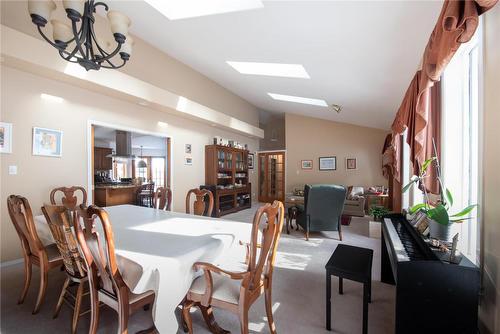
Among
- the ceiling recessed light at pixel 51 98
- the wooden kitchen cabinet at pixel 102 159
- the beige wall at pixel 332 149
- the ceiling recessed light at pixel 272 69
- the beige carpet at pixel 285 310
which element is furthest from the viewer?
the wooden kitchen cabinet at pixel 102 159

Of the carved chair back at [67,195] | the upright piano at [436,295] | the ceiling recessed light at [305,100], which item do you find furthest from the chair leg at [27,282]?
the ceiling recessed light at [305,100]

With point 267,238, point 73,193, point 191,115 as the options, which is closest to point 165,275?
point 267,238

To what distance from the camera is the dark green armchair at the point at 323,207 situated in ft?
12.3

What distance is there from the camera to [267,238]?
4.50ft

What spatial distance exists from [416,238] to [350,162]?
19.1 feet

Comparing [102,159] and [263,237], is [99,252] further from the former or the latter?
[102,159]

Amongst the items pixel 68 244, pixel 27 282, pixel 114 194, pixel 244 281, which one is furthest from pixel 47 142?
pixel 244 281

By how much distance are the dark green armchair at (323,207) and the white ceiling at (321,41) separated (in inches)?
68.4

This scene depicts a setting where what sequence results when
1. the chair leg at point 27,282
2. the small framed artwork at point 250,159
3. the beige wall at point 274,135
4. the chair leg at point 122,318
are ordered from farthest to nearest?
1. the beige wall at point 274,135
2. the small framed artwork at point 250,159
3. the chair leg at point 27,282
4. the chair leg at point 122,318

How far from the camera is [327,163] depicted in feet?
24.6

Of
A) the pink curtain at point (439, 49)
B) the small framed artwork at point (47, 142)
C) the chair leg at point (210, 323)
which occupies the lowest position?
the chair leg at point (210, 323)

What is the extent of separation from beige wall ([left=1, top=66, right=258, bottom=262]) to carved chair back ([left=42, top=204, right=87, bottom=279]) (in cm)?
198

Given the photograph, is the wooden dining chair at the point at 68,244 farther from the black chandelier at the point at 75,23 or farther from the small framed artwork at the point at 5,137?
the small framed artwork at the point at 5,137

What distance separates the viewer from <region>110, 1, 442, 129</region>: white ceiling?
1.92 meters
